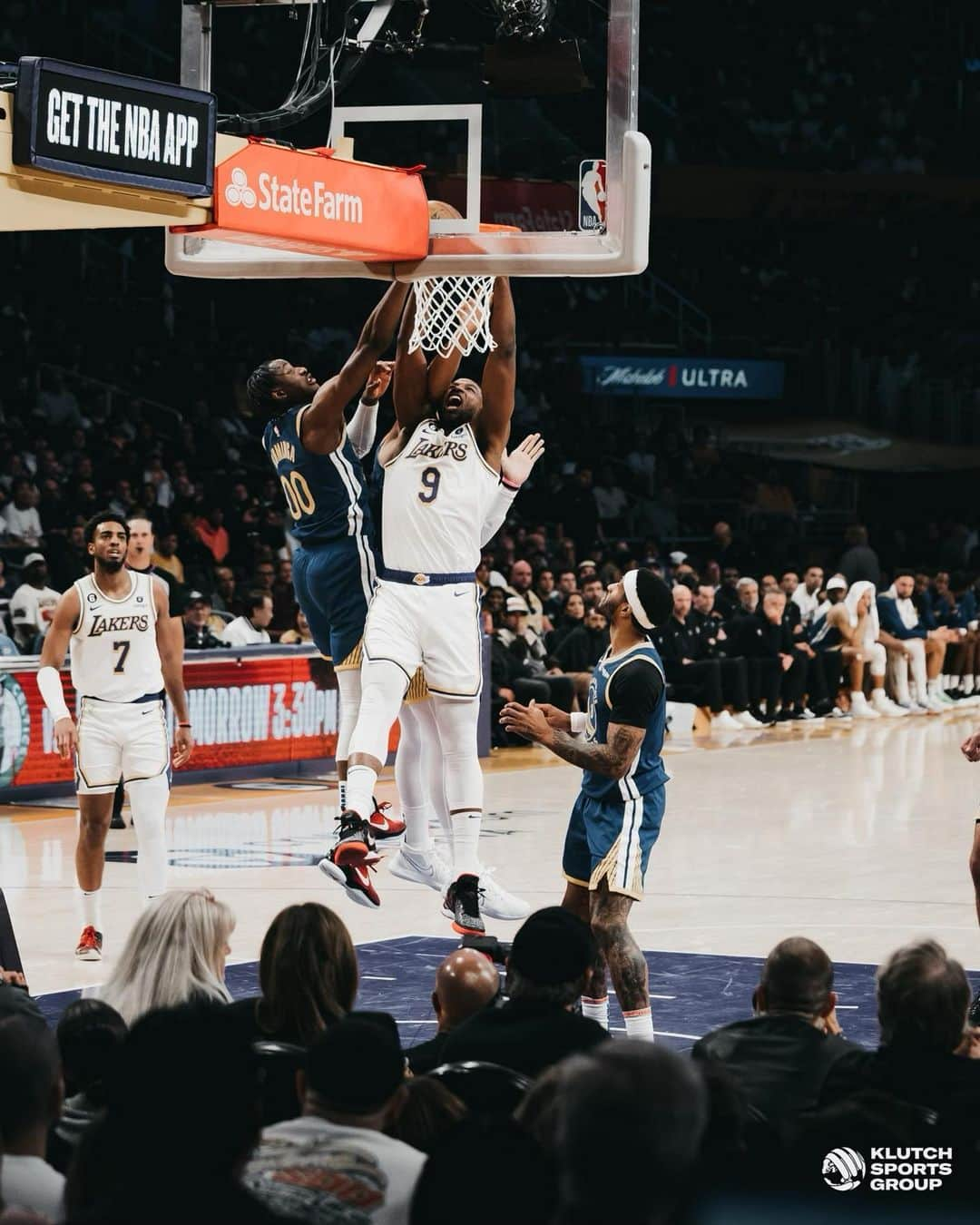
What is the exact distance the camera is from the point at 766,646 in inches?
774

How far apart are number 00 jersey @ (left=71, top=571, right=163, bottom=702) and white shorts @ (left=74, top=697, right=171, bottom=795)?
0.06 m

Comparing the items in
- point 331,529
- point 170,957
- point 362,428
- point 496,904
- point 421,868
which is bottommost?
point 496,904

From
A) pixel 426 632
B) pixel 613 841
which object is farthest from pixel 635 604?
pixel 426 632

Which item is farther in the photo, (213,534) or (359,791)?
(213,534)

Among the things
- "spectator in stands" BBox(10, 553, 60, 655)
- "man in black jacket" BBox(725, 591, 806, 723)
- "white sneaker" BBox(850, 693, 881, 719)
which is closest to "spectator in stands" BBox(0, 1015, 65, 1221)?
"spectator in stands" BBox(10, 553, 60, 655)

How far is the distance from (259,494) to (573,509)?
496 centimetres

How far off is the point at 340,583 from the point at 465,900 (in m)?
1.47

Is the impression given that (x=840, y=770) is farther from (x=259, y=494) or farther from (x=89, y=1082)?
(x=89, y=1082)

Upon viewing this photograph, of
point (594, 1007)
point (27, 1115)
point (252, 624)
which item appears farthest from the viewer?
point (252, 624)

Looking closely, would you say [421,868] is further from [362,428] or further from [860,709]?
[860,709]

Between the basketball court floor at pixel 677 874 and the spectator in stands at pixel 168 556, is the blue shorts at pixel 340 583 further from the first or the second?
the spectator in stands at pixel 168 556

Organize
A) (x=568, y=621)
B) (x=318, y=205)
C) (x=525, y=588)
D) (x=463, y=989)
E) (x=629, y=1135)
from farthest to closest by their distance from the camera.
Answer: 1. (x=525, y=588)
2. (x=568, y=621)
3. (x=318, y=205)
4. (x=463, y=989)
5. (x=629, y=1135)

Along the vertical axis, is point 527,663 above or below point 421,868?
above

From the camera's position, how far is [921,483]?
1273 inches
